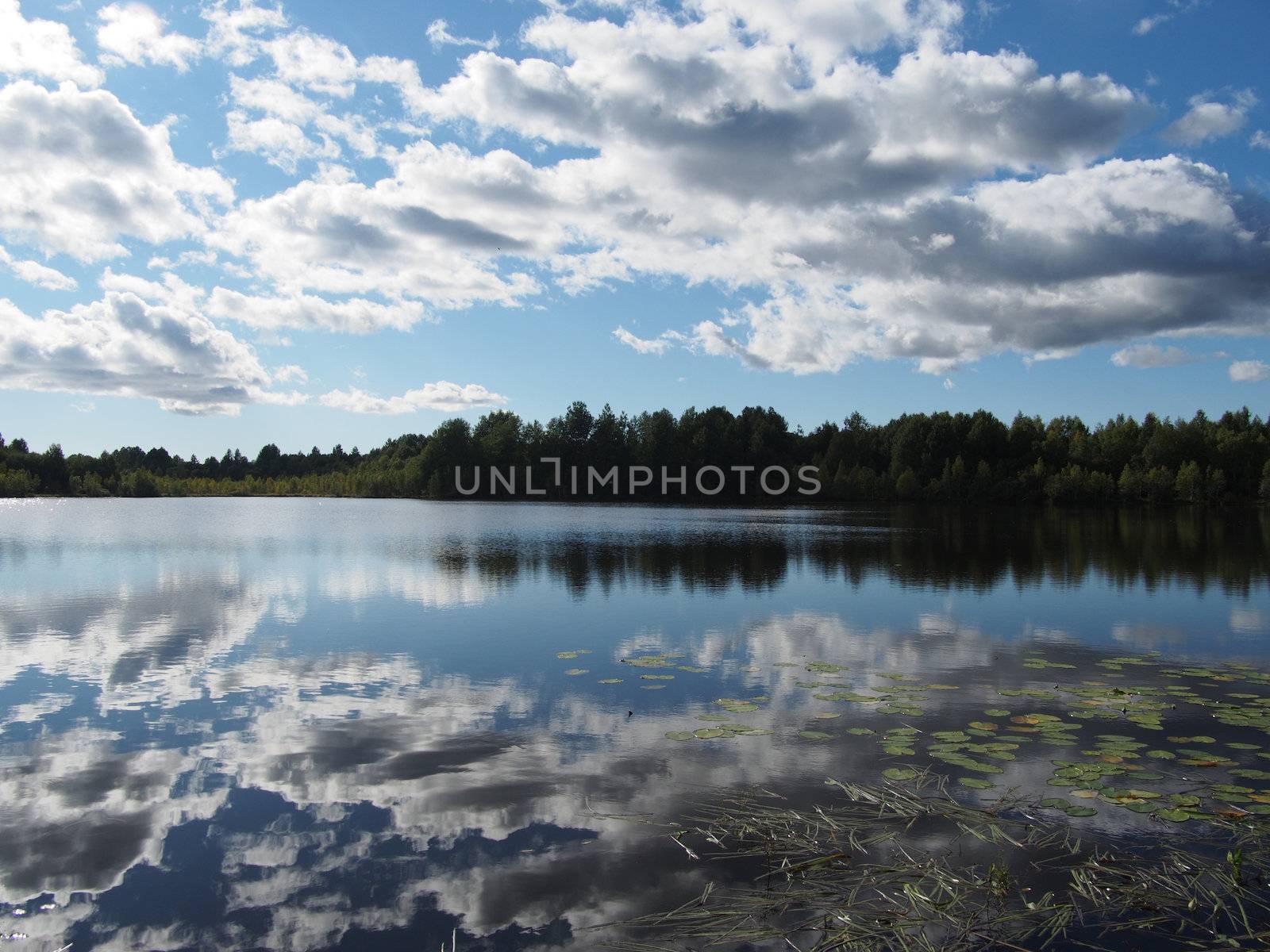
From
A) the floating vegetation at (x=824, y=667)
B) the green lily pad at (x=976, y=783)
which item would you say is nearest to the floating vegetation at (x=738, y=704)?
the floating vegetation at (x=824, y=667)

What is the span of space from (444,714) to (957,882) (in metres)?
6.82

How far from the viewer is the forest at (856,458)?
114 meters

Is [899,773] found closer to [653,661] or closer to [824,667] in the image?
[824,667]

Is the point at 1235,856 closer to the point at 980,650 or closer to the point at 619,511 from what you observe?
the point at 980,650

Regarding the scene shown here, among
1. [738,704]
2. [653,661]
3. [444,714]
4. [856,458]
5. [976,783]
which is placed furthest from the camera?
[856,458]

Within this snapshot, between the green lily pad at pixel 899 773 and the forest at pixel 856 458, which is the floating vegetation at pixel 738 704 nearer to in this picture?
the green lily pad at pixel 899 773

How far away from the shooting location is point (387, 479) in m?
146

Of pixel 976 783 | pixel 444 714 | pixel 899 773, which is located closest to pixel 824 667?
pixel 899 773

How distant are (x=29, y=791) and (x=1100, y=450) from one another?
135733mm

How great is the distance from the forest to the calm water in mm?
92094

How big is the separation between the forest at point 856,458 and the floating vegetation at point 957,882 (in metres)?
113

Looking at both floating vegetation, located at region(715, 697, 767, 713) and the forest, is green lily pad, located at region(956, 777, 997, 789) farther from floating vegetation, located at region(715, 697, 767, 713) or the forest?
the forest

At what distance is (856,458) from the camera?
130 m

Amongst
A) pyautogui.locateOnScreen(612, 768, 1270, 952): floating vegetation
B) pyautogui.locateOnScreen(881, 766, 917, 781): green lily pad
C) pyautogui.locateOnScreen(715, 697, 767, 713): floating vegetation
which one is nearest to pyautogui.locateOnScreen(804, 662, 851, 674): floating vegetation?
pyautogui.locateOnScreen(715, 697, 767, 713): floating vegetation
